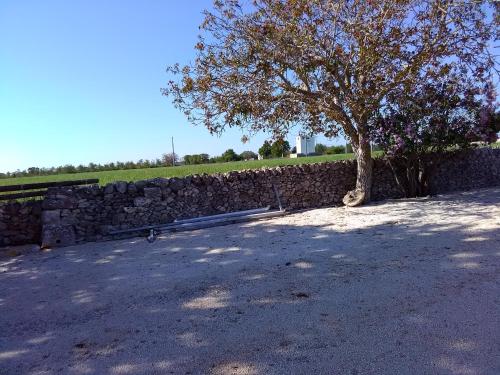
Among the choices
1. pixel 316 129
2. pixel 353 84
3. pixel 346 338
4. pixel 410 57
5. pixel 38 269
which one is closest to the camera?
pixel 346 338

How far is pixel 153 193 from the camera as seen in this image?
9.30 meters

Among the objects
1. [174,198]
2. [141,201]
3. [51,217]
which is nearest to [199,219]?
[174,198]

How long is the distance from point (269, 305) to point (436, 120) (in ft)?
27.5

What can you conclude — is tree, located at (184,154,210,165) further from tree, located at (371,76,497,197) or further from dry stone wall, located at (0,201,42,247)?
dry stone wall, located at (0,201,42,247)

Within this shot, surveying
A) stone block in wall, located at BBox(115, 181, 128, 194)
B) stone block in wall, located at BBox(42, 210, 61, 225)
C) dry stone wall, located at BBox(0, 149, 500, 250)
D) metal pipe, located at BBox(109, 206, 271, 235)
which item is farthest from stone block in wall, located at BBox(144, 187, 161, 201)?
stone block in wall, located at BBox(42, 210, 61, 225)

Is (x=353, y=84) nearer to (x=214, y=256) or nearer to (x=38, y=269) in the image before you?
(x=214, y=256)

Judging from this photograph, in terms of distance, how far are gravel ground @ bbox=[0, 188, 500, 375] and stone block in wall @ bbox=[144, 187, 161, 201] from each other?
2061 millimetres

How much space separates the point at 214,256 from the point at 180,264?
0.58 metres

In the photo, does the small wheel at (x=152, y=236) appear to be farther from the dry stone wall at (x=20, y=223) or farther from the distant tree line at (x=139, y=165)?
the distant tree line at (x=139, y=165)

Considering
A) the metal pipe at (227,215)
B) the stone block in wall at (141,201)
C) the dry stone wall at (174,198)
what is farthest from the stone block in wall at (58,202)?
the metal pipe at (227,215)

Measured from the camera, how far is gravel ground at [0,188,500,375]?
10.3ft

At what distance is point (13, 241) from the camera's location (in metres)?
8.24

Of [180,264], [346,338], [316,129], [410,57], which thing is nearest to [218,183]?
[316,129]

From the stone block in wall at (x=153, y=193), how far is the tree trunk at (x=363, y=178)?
4827 millimetres
